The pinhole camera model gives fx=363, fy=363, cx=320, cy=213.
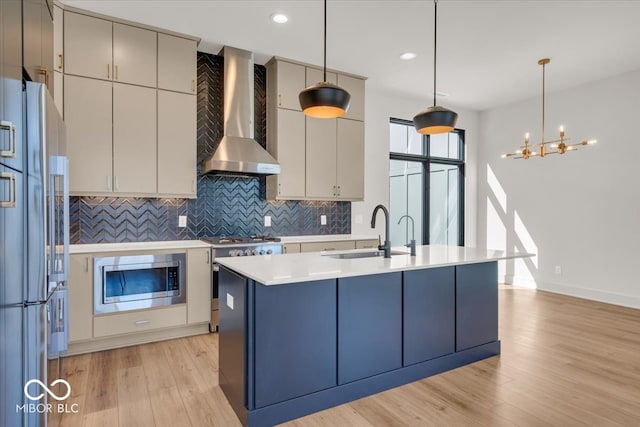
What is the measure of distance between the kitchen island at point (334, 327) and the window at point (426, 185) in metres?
2.93

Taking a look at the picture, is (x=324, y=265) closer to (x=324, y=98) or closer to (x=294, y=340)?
(x=294, y=340)

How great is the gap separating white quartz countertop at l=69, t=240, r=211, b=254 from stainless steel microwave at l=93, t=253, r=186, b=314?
0.08 m

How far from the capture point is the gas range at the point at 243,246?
144 inches

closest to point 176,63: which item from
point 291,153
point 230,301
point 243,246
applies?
point 291,153

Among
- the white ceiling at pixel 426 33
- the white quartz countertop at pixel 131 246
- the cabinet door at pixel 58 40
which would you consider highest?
the white ceiling at pixel 426 33

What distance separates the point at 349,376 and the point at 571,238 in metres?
4.64

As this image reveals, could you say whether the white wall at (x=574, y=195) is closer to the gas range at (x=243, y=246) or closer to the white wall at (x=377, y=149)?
the white wall at (x=377, y=149)

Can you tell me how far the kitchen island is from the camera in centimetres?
209

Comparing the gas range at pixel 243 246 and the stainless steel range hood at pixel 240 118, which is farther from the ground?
the stainless steel range hood at pixel 240 118

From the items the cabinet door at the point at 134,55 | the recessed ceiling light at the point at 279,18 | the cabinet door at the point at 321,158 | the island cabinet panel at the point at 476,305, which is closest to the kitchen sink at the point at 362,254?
the island cabinet panel at the point at 476,305

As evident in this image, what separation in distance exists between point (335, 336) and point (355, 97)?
137 inches

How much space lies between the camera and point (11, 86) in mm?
1397

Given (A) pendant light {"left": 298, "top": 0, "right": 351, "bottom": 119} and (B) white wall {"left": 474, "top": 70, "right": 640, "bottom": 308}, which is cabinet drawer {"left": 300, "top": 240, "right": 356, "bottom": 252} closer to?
(A) pendant light {"left": 298, "top": 0, "right": 351, "bottom": 119}

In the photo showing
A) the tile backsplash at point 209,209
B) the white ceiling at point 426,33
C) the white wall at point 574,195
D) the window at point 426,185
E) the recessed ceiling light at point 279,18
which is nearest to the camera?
the white ceiling at point 426,33
